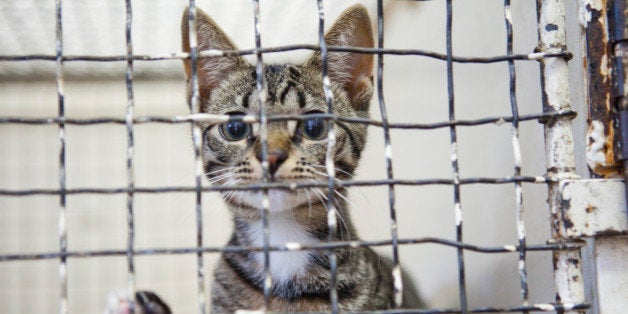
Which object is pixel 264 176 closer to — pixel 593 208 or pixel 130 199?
pixel 130 199

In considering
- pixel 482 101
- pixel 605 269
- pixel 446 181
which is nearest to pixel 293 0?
pixel 482 101

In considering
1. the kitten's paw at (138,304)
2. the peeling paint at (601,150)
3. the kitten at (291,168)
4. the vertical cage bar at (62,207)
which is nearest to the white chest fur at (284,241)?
the kitten at (291,168)

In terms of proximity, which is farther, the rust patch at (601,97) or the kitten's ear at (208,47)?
the kitten's ear at (208,47)

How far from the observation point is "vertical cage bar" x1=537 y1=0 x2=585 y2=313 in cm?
120

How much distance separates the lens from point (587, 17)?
1.25m

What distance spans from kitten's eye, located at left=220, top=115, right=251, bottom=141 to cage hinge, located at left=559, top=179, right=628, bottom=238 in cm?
91

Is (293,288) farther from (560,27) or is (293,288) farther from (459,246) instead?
(560,27)

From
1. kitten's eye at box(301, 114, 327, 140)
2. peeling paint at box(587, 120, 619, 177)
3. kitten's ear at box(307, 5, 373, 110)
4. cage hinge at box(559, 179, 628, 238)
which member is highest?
kitten's ear at box(307, 5, 373, 110)

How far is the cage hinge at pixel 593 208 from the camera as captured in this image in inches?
46.8

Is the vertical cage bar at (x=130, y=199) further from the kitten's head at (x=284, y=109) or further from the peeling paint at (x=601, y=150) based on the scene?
the peeling paint at (x=601, y=150)

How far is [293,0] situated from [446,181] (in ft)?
4.76

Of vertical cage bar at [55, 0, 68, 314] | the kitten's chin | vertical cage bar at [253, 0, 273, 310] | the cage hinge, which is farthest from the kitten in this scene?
the cage hinge

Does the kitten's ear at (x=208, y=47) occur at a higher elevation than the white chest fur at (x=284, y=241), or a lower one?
higher

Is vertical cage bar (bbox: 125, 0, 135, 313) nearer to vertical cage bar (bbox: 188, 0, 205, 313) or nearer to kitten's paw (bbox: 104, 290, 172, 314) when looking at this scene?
vertical cage bar (bbox: 188, 0, 205, 313)
